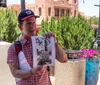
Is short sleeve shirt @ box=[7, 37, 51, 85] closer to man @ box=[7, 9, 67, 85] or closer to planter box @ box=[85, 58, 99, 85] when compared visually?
man @ box=[7, 9, 67, 85]

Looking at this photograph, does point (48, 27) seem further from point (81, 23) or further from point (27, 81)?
point (27, 81)

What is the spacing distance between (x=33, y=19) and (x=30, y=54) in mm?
250

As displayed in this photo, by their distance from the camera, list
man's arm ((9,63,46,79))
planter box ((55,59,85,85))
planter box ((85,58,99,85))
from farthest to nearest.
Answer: planter box ((85,58,99,85)), planter box ((55,59,85,85)), man's arm ((9,63,46,79))

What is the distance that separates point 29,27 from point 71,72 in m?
2.74

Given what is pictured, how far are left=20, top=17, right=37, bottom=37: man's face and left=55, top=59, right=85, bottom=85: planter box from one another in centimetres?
265

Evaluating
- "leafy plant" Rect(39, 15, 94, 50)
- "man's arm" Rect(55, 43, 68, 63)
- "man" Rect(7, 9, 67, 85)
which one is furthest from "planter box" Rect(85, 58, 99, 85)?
"man" Rect(7, 9, 67, 85)

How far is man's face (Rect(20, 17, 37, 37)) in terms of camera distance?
193 centimetres

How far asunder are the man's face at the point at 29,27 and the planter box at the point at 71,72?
2652 mm

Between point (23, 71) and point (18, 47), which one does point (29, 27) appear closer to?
point (18, 47)

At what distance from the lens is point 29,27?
1924 millimetres

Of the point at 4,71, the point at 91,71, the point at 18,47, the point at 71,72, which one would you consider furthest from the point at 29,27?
the point at 91,71

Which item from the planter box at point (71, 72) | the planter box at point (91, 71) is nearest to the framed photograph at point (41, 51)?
the planter box at point (71, 72)

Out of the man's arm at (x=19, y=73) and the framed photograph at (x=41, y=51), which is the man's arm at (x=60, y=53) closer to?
the framed photograph at (x=41, y=51)

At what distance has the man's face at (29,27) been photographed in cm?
193
